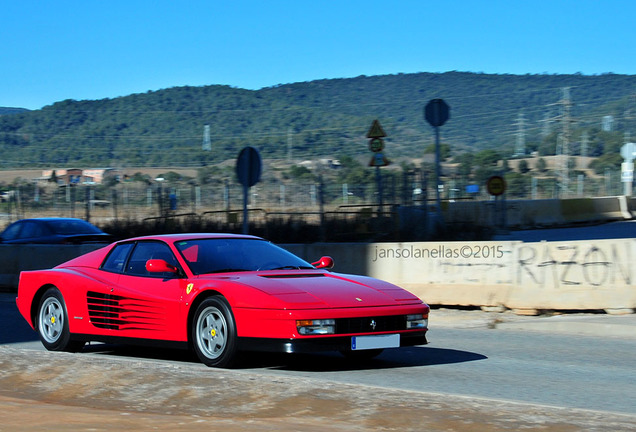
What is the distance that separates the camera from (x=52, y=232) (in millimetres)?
19750

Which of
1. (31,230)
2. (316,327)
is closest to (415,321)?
(316,327)

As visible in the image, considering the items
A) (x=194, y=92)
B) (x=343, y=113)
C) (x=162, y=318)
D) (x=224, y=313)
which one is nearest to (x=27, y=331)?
(x=162, y=318)

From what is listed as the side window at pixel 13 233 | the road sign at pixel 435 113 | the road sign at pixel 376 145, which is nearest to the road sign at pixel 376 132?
the road sign at pixel 376 145

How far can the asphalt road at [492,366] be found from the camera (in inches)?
266

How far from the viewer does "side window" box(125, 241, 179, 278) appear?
8.45m

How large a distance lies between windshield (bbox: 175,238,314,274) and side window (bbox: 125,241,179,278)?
0.15 metres

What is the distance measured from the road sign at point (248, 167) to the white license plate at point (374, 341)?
394 inches

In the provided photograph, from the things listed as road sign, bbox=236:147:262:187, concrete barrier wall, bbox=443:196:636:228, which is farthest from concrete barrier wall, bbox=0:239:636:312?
concrete barrier wall, bbox=443:196:636:228

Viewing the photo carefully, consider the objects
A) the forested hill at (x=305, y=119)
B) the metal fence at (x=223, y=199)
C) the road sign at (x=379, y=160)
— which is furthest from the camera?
the forested hill at (x=305, y=119)

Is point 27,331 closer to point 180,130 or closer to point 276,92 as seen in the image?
point 180,130

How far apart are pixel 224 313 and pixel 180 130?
5628 inches

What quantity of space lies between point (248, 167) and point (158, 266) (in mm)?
9505

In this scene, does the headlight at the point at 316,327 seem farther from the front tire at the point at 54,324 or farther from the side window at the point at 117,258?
the front tire at the point at 54,324

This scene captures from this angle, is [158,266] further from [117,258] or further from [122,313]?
[117,258]
